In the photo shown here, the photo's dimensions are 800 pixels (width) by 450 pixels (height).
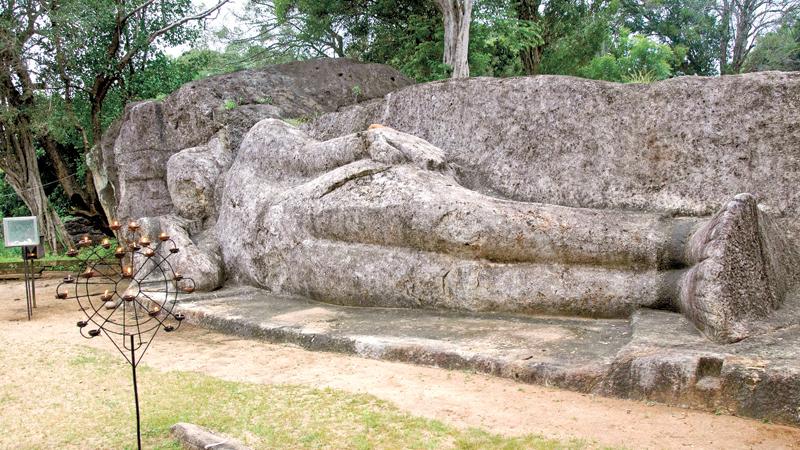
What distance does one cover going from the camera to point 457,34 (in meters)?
11.8

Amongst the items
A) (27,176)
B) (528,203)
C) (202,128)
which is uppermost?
(202,128)

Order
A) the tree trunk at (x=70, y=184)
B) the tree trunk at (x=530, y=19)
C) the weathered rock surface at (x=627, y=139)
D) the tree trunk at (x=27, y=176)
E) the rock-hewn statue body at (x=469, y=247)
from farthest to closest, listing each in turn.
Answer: the tree trunk at (x=530, y=19)
the tree trunk at (x=70, y=184)
the tree trunk at (x=27, y=176)
the weathered rock surface at (x=627, y=139)
the rock-hewn statue body at (x=469, y=247)

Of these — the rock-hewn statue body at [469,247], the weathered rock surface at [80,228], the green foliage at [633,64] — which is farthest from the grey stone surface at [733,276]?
the weathered rock surface at [80,228]

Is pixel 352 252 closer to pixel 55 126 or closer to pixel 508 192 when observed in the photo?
pixel 508 192

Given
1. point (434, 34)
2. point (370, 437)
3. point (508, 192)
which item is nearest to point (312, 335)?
point (370, 437)

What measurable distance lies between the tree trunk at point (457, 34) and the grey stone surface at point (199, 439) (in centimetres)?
901

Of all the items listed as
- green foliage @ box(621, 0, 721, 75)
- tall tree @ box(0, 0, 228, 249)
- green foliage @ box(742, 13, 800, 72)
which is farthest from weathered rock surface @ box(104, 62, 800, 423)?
green foliage @ box(621, 0, 721, 75)

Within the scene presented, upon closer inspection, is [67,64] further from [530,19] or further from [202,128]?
[530,19]

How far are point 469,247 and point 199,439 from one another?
258 cm

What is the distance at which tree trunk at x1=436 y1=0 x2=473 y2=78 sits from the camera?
37.9 feet

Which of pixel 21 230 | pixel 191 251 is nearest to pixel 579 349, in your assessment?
pixel 191 251

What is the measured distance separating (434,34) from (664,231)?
948cm

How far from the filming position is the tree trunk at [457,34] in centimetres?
1155

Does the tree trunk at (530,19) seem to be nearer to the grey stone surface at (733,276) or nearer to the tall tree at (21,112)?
the tall tree at (21,112)
